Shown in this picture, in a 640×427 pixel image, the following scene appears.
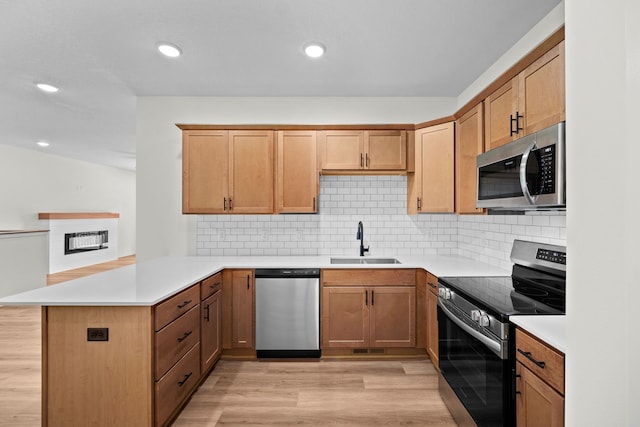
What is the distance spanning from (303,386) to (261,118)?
2.56 m

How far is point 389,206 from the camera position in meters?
3.69

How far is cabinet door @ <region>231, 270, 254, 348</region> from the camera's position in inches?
120

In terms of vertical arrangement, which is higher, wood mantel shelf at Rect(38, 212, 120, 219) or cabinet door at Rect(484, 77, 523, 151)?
cabinet door at Rect(484, 77, 523, 151)

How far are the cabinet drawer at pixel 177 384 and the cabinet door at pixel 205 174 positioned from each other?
1.35 m

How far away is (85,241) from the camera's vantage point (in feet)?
25.6

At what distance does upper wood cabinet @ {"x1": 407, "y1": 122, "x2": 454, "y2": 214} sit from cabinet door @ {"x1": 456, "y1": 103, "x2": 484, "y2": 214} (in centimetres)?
7

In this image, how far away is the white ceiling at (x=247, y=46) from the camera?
2.09 metres

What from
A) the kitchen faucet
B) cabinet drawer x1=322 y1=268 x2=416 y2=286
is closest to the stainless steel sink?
the kitchen faucet

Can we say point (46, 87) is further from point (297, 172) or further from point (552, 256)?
point (552, 256)

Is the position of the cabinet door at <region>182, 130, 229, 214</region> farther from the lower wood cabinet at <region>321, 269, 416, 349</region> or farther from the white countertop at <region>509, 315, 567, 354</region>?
the white countertop at <region>509, 315, 567, 354</region>

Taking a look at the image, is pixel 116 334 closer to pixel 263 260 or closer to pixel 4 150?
pixel 263 260

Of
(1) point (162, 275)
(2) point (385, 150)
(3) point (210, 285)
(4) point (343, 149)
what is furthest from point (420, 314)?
(1) point (162, 275)

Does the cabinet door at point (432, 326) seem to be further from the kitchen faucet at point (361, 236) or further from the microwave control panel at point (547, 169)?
the microwave control panel at point (547, 169)

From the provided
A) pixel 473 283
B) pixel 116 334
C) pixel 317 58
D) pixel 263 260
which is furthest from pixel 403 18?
pixel 116 334
